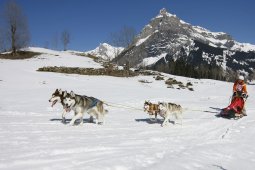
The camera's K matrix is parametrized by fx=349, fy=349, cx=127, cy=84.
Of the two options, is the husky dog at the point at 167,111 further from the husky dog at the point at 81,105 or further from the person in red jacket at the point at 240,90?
the person in red jacket at the point at 240,90

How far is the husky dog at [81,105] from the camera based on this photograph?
37.7 ft

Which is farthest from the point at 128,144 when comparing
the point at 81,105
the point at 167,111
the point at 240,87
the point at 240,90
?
the point at 240,87

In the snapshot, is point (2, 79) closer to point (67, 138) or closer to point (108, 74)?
point (108, 74)

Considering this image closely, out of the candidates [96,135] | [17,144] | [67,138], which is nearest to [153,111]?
[96,135]

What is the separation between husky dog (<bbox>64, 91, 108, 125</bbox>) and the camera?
1148 centimetres

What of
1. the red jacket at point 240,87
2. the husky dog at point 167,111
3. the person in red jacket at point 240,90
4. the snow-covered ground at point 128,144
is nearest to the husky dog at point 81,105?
the snow-covered ground at point 128,144

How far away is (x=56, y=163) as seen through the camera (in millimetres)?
6535

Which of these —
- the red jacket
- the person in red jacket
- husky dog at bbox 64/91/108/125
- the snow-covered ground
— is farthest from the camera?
the red jacket

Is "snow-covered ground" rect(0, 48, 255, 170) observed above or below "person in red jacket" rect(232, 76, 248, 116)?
below

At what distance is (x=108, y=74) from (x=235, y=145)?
33769mm

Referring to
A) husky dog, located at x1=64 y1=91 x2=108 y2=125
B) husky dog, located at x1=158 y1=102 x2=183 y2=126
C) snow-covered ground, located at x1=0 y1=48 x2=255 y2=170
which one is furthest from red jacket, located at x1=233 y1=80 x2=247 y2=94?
husky dog, located at x1=64 y1=91 x2=108 y2=125

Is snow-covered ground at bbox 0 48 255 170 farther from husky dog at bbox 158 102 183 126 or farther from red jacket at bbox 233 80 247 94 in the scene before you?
red jacket at bbox 233 80 247 94

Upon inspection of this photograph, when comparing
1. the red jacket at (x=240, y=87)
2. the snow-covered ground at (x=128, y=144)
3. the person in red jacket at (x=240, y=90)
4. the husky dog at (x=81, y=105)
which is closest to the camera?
the snow-covered ground at (x=128, y=144)

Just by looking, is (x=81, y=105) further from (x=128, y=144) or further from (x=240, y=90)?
(x=240, y=90)
